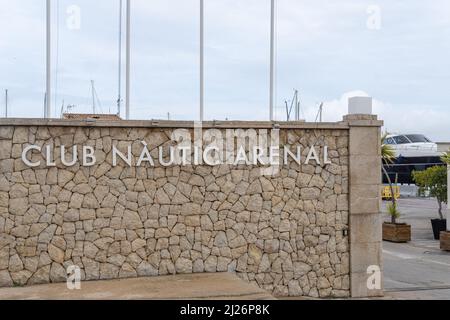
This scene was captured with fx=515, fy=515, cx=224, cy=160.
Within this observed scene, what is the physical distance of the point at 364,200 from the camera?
38.5ft

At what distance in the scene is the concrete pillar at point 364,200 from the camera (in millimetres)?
11648

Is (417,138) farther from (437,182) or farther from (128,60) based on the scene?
(128,60)

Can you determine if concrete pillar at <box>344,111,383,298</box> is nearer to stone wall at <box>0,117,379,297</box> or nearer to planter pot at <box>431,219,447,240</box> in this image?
stone wall at <box>0,117,379,297</box>

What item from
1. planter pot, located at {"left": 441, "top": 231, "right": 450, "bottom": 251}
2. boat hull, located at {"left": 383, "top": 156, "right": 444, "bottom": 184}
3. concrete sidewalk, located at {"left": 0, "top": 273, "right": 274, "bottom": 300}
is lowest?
planter pot, located at {"left": 441, "top": 231, "right": 450, "bottom": 251}

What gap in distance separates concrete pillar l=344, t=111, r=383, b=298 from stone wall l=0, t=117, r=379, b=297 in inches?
7.2

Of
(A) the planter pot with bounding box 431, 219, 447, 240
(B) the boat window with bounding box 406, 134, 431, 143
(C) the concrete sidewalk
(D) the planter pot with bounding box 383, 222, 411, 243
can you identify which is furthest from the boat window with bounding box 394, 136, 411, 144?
(C) the concrete sidewalk

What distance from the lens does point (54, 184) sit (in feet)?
33.6

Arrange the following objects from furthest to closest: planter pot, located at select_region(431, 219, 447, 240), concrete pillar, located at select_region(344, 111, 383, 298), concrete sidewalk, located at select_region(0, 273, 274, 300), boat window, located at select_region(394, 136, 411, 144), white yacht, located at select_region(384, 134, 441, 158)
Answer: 1. boat window, located at select_region(394, 136, 411, 144)
2. white yacht, located at select_region(384, 134, 441, 158)
3. planter pot, located at select_region(431, 219, 447, 240)
4. concrete pillar, located at select_region(344, 111, 383, 298)
5. concrete sidewalk, located at select_region(0, 273, 274, 300)

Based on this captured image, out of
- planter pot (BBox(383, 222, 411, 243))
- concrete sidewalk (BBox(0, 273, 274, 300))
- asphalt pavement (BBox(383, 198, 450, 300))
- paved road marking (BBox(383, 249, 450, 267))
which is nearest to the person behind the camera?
concrete sidewalk (BBox(0, 273, 274, 300))

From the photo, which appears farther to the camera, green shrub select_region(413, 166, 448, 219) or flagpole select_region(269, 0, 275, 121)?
green shrub select_region(413, 166, 448, 219)

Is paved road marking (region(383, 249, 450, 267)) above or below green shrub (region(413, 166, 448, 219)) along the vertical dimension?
below

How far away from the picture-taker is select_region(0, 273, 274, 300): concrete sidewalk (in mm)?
8867
